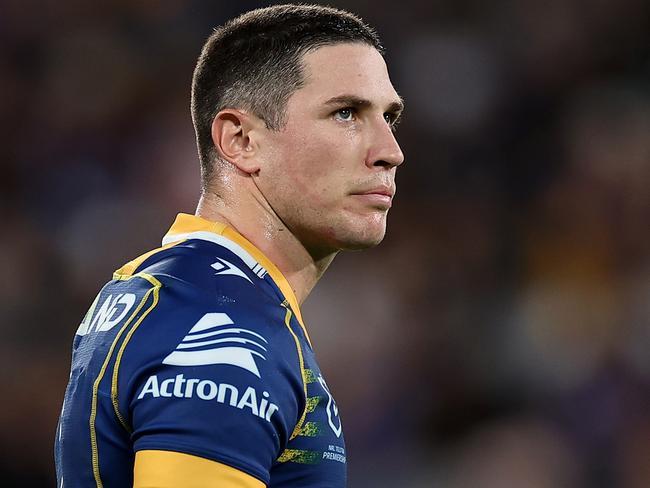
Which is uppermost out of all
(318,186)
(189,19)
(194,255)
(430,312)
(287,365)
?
(189,19)

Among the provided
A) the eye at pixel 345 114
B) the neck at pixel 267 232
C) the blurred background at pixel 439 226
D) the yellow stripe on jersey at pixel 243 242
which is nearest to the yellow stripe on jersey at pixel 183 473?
the yellow stripe on jersey at pixel 243 242

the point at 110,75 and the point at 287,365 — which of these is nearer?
the point at 287,365

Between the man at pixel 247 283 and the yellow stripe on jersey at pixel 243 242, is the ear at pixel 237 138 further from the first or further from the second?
the yellow stripe on jersey at pixel 243 242

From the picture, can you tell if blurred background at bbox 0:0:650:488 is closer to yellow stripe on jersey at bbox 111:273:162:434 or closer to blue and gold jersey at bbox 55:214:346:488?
blue and gold jersey at bbox 55:214:346:488

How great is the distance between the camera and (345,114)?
2.50m

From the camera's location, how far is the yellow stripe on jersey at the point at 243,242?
7.93 ft

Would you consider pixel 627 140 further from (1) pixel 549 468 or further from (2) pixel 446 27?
(1) pixel 549 468

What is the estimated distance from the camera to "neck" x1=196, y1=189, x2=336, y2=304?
2496 mm

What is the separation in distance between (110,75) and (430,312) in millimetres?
2653

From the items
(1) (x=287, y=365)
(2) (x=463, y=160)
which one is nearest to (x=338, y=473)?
(1) (x=287, y=365)

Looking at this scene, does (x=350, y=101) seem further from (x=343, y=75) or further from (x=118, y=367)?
(x=118, y=367)

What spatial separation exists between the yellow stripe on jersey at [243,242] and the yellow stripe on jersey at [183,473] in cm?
58

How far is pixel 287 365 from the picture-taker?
80.5 inches

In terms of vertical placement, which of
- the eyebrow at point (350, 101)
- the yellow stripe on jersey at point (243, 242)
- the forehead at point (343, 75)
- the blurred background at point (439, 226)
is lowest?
the yellow stripe on jersey at point (243, 242)
